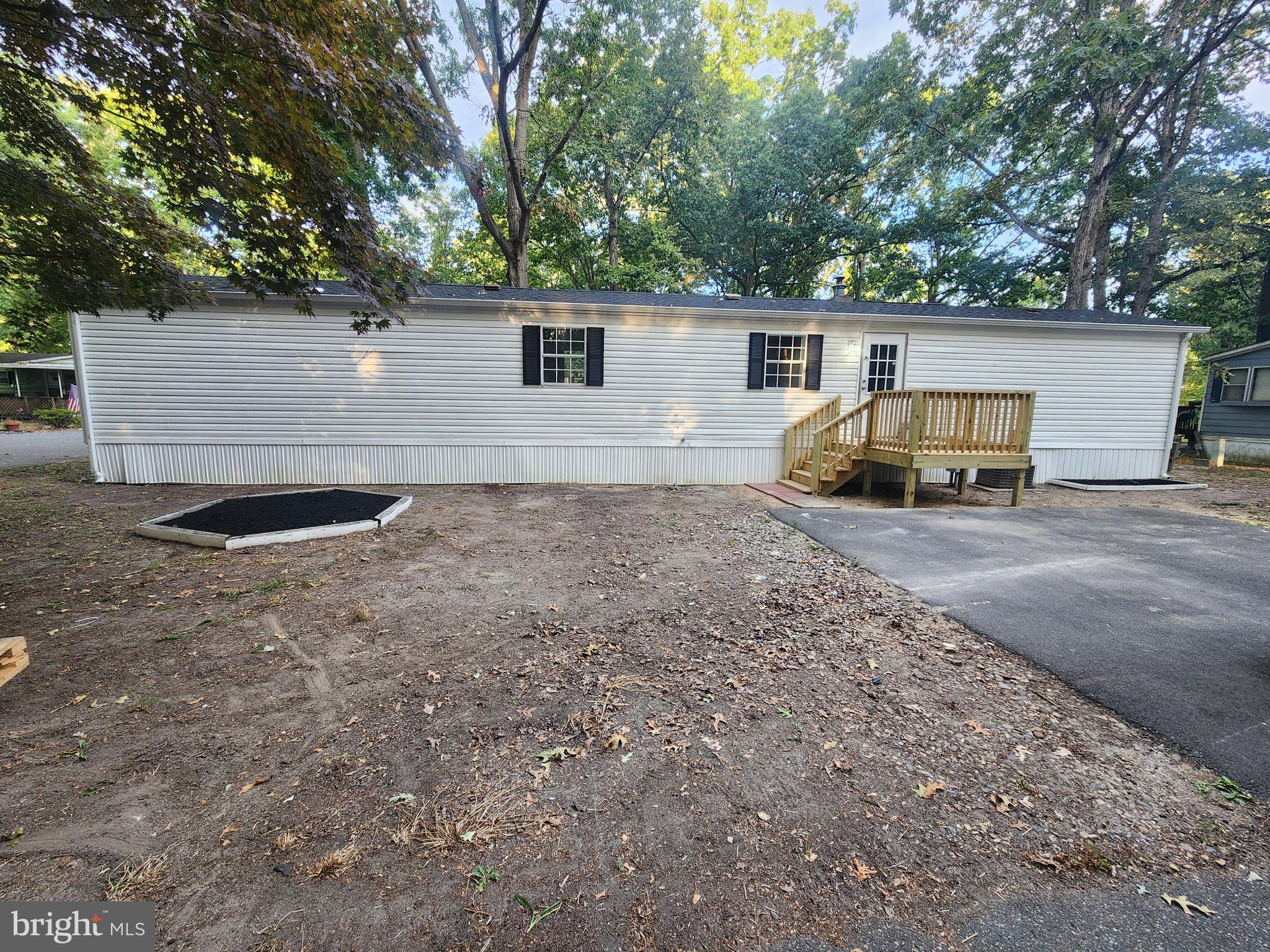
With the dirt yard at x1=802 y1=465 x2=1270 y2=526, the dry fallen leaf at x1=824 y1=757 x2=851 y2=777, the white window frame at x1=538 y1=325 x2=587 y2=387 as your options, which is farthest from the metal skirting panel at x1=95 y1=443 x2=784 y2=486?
the dry fallen leaf at x1=824 y1=757 x2=851 y2=777

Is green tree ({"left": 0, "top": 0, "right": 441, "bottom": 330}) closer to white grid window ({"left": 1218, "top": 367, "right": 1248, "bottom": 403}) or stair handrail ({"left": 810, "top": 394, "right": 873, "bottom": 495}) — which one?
stair handrail ({"left": 810, "top": 394, "right": 873, "bottom": 495})

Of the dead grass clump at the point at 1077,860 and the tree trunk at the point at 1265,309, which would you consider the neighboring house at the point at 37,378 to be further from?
the tree trunk at the point at 1265,309

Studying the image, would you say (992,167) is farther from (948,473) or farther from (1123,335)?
(948,473)

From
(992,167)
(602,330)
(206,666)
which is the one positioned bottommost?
(206,666)

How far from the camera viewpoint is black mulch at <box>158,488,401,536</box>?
578cm

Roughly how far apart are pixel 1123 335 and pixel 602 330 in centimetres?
1091

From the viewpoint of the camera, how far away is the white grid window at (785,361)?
9.88m

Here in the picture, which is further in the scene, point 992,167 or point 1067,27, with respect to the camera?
point 992,167

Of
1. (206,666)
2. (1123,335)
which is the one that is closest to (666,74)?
(1123,335)

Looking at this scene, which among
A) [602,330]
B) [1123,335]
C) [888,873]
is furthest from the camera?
[1123,335]

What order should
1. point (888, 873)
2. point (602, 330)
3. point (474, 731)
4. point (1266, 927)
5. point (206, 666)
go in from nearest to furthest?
point (1266, 927) < point (888, 873) < point (474, 731) < point (206, 666) < point (602, 330)

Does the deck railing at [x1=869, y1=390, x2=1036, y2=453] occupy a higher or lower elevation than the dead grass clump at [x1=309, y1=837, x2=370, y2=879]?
higher

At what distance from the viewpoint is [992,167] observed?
17.2 meters
